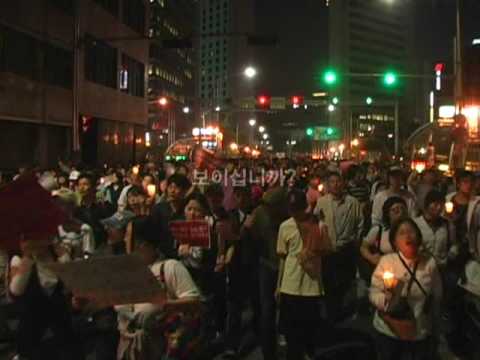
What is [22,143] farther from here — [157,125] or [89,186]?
[157,125]

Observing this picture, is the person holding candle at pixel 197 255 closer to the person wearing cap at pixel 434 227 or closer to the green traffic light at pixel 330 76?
the person wearing cap at pixel 434 227

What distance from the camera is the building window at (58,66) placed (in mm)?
29625

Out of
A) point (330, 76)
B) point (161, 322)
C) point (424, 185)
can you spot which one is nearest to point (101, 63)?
point (330, 76)

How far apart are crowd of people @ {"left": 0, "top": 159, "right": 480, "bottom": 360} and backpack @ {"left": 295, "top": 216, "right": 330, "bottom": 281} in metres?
0.01

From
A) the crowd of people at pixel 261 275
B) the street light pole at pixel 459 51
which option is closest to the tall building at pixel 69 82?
the street light pole at pixel 459 51

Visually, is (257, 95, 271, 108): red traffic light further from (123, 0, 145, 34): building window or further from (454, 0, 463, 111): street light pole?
(454, 0, 463, 111): street light pole

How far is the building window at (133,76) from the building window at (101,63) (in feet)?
6.07

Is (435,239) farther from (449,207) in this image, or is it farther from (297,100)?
(297,100)

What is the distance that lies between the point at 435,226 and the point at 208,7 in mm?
151804

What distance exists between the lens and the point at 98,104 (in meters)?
36.3

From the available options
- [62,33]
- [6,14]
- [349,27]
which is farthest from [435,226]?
[349,27]

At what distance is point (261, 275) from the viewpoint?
25.6 ft

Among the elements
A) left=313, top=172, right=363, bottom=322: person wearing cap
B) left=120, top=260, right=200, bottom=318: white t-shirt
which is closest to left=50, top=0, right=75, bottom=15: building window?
left=313, top=172, right=363, bottom=322: person wearing cap

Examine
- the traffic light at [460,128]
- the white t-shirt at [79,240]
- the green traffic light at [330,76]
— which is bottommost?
the white t-shirt at [79,240]
